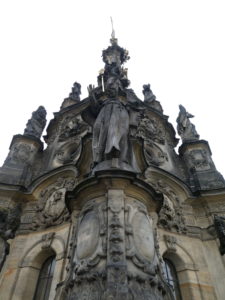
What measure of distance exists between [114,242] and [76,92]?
617 inches

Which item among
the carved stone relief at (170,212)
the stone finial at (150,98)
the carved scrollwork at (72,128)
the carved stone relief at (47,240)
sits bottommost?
the carved stone relief at (47,240)

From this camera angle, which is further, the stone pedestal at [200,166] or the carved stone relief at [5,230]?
the stone pedestal at [200,166]

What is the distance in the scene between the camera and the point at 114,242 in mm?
3646

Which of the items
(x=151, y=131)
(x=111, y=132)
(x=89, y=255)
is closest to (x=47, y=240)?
(x=111, y=132)

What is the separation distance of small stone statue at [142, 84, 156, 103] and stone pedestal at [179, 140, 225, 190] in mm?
6477

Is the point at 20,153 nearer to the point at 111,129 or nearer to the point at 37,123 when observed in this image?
the point at 37,123

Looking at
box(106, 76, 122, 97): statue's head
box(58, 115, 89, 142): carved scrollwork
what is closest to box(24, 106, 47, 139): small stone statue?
box(58, 115, 89, 142): carved scrollwork

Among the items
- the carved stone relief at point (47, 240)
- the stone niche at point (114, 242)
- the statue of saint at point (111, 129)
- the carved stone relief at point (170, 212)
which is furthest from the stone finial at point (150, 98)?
the stone niche at point (114, 242)

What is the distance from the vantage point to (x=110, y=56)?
56.2 feet

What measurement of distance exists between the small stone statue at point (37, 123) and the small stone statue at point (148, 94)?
7.05 meters

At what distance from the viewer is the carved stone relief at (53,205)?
25.1ft

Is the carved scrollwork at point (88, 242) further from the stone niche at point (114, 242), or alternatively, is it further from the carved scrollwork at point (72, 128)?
the carved scrollwork at point (72, 128)

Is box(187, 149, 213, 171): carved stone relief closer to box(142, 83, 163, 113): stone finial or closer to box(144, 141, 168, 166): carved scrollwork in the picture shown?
box(144, 141, 168, 166): carved scrollwork

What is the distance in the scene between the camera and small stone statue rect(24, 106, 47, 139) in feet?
40.7
